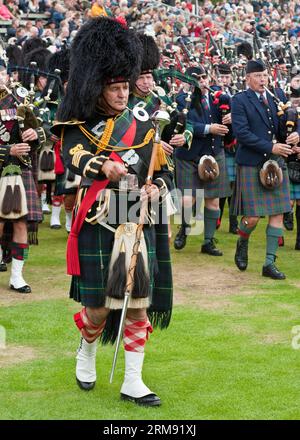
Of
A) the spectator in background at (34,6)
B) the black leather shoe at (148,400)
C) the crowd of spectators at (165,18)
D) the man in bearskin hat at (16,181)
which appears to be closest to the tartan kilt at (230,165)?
the man in bearskin hat at (16,181)

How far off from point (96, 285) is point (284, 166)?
3.48 m

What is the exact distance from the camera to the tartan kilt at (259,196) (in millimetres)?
7883

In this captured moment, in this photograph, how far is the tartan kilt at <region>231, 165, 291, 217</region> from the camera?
310 inches

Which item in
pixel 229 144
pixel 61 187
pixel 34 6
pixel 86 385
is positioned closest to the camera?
pixel 86 385

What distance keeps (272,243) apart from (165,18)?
41.7 ft

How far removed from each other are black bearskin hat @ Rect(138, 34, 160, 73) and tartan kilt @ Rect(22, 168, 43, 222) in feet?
4.39

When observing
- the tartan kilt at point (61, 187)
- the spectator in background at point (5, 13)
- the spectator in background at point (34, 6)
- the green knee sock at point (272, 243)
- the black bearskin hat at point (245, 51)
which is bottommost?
the green knee sock at point (272, 243)

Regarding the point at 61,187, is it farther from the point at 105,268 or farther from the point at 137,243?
the point at 137,243

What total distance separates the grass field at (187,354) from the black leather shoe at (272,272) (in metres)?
0.09

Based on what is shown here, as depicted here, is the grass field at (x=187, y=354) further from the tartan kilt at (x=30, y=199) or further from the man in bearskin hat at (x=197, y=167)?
the man in bearskin hat at (x=197, y=167)

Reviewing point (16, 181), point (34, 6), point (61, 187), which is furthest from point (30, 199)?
point (34, 6)

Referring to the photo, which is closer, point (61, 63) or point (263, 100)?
point (263, 100)

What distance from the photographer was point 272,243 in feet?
26.0

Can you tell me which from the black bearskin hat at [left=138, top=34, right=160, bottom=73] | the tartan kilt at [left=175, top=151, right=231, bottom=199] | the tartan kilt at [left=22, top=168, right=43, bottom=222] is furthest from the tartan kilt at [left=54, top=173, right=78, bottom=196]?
the black bearskin hat at [left=138, top=34, right=160, bottom=73]
